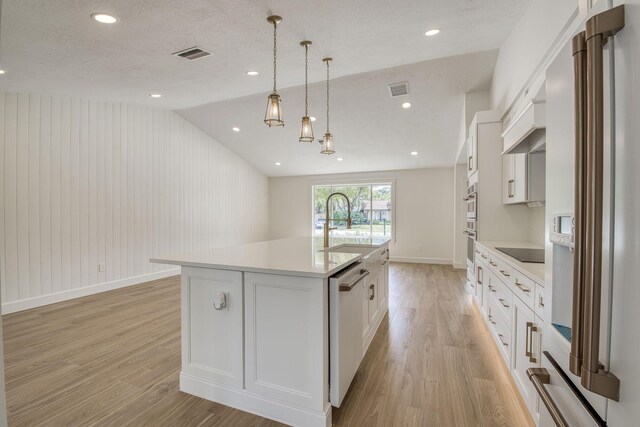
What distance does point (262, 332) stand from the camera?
5.73 ft

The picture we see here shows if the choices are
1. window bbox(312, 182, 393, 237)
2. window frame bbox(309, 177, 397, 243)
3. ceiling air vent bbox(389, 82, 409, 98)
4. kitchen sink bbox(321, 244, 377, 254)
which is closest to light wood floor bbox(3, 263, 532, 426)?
kitchen sink bbox(321, 244, 377, 254)

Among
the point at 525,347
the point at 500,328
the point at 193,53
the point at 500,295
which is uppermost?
the point at 193,53

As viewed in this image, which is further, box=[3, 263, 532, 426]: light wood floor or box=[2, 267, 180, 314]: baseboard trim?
box=[2, 267, 180, 314]: baseboard trim

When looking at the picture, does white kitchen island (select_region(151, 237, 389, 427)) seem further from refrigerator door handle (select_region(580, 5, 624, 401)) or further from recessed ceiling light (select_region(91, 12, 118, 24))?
recessed ceiling light (select_region(91, 12, 118, 24))

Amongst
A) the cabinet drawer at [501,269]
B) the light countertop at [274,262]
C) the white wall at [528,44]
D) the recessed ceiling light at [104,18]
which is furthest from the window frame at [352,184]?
the recessed ceiling light at [104,18]

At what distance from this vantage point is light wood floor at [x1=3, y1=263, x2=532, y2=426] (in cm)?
177

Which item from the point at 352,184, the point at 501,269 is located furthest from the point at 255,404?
the point at 352,184

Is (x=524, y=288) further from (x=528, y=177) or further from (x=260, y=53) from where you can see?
(x=260, y=53)

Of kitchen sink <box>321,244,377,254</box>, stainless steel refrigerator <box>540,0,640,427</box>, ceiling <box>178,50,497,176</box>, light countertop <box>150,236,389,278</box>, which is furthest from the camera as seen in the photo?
ceiling <box>178,50,497,176</box>

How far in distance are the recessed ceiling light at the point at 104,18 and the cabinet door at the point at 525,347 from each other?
346cm

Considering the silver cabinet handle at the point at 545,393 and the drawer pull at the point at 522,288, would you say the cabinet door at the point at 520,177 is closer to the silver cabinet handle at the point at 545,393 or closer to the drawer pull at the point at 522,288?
the drawer pull at the point at 522,288

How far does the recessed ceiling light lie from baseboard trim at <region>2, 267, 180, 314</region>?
11.0 feet

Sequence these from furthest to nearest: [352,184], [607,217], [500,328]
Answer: [352,184], [500,328], [607,217]

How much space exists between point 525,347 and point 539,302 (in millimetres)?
373
